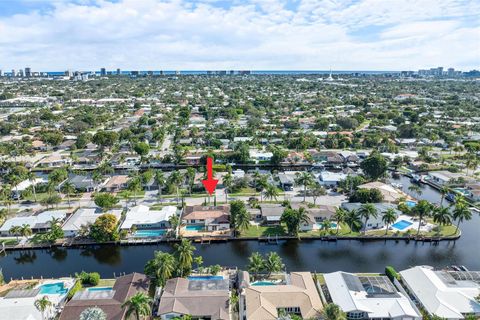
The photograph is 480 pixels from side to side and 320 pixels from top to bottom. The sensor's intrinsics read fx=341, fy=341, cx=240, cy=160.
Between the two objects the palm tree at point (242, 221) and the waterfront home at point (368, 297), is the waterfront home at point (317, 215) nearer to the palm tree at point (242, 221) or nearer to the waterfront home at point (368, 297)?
the palm tree at point (242, 221)

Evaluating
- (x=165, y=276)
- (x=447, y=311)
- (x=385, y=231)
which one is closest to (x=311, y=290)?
(x=447, y=311)

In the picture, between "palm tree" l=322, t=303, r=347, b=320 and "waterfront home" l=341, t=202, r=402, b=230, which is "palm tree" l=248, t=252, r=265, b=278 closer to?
"palm tree" l=322, t=303, r=347, b=320

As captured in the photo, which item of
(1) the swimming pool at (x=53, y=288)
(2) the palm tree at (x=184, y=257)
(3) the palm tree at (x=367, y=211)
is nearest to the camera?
(1) the swimming pool at (x=53, y=288)

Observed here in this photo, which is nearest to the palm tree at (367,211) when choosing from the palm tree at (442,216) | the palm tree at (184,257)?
the palm tree at (442,216)

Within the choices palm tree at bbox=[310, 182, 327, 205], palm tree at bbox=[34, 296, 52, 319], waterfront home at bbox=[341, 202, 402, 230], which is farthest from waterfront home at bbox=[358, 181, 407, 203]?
palm tree at bbox=[34, 296, 52, 319]

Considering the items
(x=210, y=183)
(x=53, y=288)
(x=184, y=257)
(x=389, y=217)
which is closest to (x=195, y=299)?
(x=184, y=257)

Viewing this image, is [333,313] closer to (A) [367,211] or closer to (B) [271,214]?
(A) [367,211]
